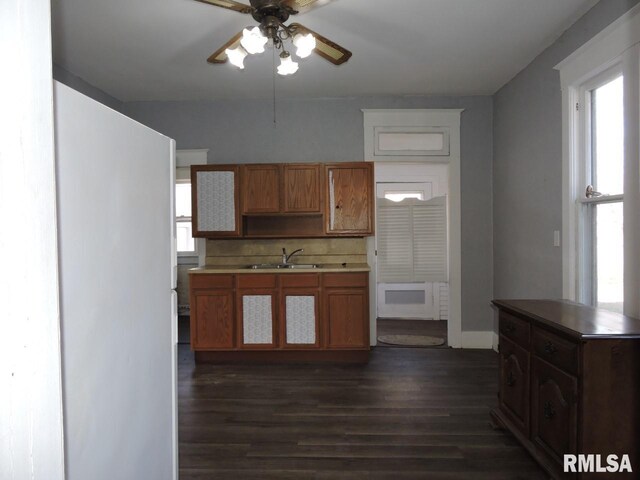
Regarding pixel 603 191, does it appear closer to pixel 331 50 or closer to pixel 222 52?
pixel 331 50

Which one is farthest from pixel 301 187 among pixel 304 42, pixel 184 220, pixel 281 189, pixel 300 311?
pixel 184 220

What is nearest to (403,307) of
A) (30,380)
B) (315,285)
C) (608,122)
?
(315,285)

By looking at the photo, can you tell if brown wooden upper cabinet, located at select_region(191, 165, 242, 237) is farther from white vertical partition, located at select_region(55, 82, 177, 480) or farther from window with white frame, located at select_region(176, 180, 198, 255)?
white vertical partition, located at select_region(55, 82, 177, 480)

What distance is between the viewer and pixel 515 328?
2297 mm

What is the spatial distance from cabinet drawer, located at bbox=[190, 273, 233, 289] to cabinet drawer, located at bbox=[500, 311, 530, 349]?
2.48 m

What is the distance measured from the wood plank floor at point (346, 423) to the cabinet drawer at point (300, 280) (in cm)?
79

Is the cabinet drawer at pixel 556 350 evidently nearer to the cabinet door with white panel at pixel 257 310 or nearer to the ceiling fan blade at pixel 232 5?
the ceiling fan blade at pixel 232 5

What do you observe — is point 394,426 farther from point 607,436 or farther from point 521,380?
point 607,436

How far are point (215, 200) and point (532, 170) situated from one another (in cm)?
306

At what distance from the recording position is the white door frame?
4.26 metres

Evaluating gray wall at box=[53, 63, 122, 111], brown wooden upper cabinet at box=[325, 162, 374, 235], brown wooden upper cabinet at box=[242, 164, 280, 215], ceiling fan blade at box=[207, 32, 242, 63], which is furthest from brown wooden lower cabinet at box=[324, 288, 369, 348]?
gray wall at box=[53, 63, 122, 111]

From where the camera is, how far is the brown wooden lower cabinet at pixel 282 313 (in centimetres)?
376

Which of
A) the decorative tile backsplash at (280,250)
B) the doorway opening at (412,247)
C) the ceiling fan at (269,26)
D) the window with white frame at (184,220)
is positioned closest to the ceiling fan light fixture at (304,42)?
the ceiling fan at (269,26)

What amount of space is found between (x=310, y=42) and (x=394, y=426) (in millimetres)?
2411
